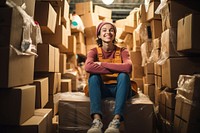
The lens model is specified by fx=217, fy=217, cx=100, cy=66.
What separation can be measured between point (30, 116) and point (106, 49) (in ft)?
2.81

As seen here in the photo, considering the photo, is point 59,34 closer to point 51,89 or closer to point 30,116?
point 51,89

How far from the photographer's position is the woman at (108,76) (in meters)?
1.49

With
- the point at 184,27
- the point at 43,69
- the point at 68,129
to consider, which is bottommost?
the point at 68,129

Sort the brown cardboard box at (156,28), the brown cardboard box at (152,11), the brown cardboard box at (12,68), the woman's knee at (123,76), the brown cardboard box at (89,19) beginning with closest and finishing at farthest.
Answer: the brown cardboard box at (12,68)
the woman's knee at (123,76)
the brown cardboard box at (152,11)
the brown cardboard box at (156,28)
the brown cardboard box at (89,19)

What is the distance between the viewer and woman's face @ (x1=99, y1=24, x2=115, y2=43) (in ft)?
6.26

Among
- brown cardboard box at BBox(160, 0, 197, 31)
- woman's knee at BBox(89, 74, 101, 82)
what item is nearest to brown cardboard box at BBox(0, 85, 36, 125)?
woman's knee at BBox(89, 74, 101, 82)

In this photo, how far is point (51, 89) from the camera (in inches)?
88.3

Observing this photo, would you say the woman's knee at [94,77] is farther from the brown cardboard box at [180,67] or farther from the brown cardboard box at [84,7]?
the brown cardboard box at [84,7]

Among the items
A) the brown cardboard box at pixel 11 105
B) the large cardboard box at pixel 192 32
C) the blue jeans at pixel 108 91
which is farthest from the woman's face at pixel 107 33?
the brown cardboard box at pixel 11 105

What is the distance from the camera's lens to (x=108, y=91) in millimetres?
1793

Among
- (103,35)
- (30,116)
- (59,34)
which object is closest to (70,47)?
(59,34)

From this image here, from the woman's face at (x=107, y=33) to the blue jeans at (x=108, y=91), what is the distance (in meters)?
0.37

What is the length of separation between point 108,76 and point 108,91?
12 centimetres

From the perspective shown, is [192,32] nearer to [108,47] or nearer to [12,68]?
[108,47]
